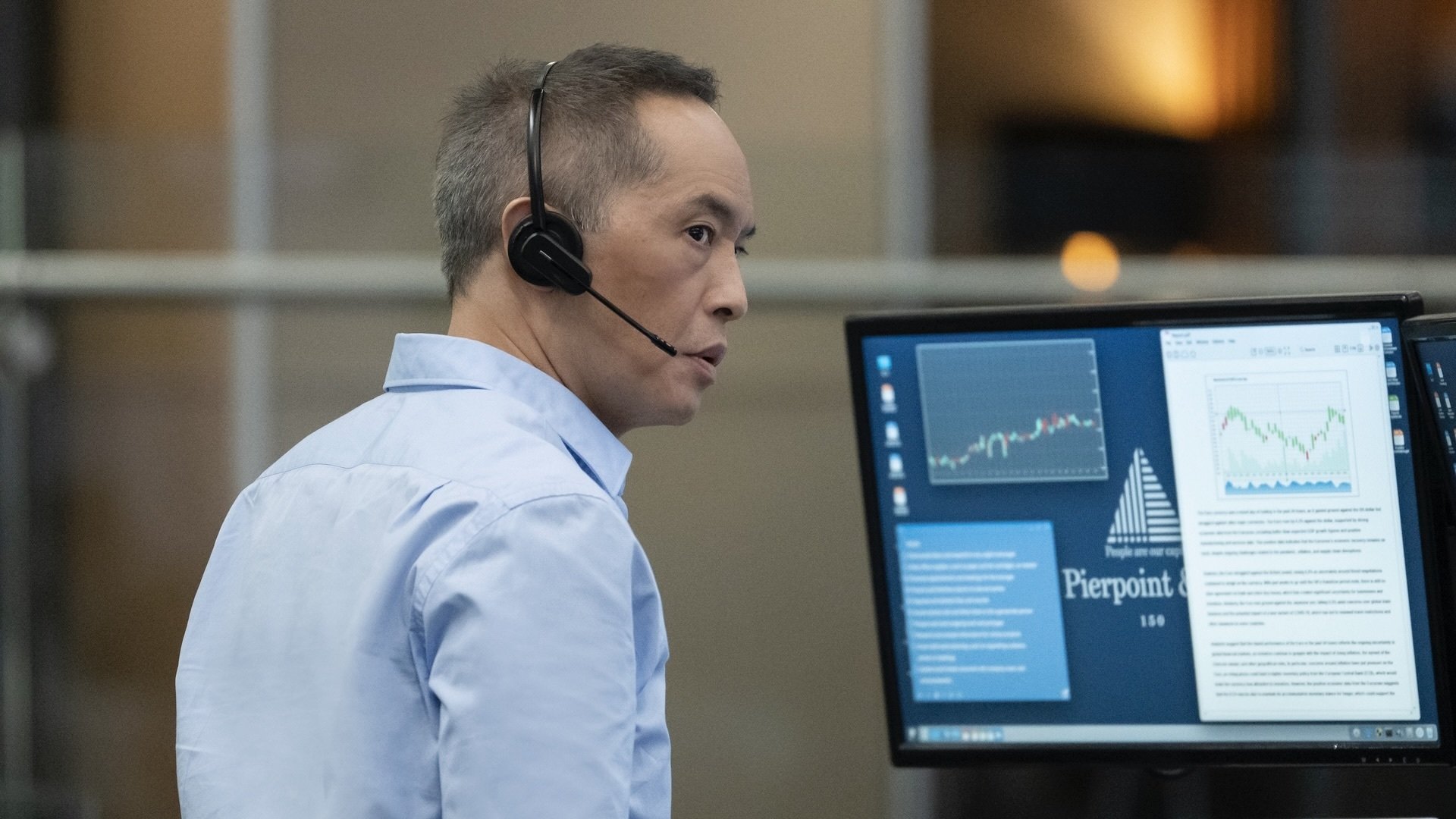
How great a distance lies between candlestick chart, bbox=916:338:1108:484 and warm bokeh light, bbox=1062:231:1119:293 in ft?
4.19

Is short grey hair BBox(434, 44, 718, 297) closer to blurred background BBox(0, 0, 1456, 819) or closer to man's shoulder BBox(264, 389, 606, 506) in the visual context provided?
man's shoulder BBox(264, 389, 606, 506)

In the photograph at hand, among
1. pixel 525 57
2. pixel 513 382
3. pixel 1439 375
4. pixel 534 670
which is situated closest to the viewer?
pixel 534 670

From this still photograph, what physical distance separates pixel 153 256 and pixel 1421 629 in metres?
2.12

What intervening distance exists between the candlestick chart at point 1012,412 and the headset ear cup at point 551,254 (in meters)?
0.41

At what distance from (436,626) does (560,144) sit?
1.22ft

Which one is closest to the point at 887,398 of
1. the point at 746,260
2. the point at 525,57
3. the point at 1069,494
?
the point at 1069,494

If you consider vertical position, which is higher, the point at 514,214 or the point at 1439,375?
the point at 514,214

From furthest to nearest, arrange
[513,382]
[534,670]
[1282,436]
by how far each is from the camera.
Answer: [1282,436] → [513,382] → [534,670]

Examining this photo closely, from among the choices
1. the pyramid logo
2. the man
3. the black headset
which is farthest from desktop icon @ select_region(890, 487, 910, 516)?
the black headset

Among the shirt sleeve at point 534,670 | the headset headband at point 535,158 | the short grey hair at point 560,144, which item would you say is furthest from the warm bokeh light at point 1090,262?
the shirt sleeve at point 534,670

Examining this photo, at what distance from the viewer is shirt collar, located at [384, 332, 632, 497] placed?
92 cm

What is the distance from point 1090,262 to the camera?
246 cm

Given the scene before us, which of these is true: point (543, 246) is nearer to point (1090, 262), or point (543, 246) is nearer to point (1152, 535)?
point (1152, 535)

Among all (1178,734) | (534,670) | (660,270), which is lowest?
(1178,734)
